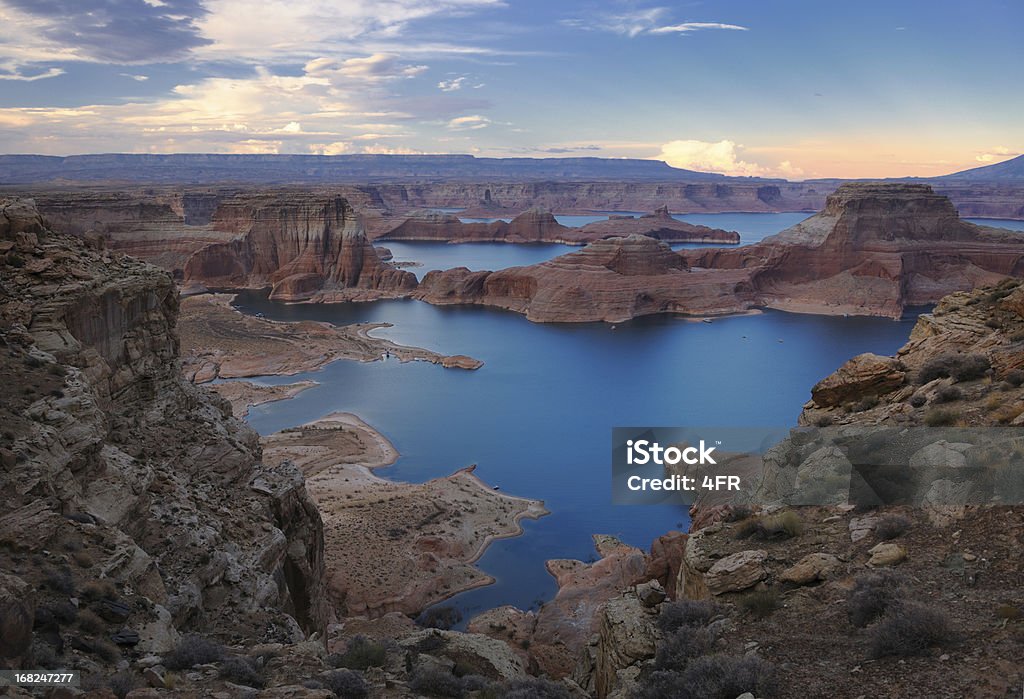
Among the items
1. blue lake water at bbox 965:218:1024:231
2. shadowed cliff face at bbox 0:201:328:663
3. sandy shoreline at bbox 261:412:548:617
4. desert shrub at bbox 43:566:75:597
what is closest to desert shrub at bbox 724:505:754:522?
shadowed cliff face at bbox 0:201:328:663

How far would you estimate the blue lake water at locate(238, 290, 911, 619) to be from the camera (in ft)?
101

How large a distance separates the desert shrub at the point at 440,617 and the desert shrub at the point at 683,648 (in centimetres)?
1350

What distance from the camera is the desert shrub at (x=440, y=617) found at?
72.0ft

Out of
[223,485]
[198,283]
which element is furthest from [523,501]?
[198,283]

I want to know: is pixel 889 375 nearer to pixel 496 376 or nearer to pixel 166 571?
pixel 166 571

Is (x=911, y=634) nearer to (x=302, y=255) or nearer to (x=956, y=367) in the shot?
(x=956, y=367)

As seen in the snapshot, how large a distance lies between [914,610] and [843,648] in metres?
0.87

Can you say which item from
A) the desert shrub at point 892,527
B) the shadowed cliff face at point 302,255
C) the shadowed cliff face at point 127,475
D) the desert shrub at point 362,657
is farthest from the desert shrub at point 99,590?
the shadowed cliff face at point 302,255

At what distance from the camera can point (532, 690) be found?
9125mm

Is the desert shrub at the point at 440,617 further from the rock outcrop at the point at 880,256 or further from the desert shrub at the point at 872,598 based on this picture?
the rock outcrop at the point at 880,256

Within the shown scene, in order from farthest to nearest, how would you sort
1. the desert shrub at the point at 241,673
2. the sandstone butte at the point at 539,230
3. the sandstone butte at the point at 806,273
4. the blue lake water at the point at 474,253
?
the sandstone butte at the point at 539,230
the blue lake water at the point at 474,253
the sandstone butte at the point at 806,273
the desert shrub at the point at 241,673

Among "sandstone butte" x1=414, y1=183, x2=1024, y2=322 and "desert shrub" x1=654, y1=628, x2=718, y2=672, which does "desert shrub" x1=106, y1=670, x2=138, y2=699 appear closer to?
"desert shrub" x1=654, y1=628, x2=718, y2=672

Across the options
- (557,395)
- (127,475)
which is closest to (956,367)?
(127,475)

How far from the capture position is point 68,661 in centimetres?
865
